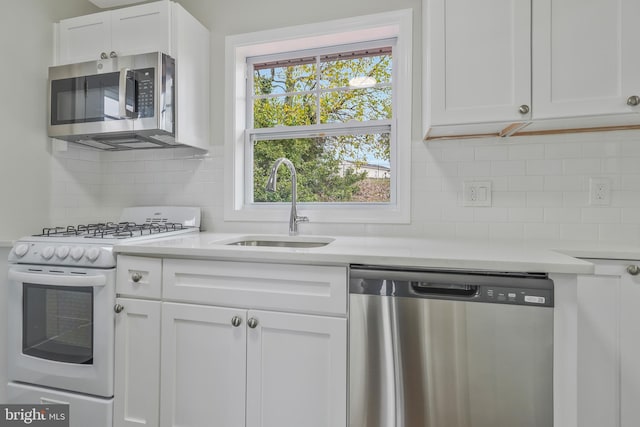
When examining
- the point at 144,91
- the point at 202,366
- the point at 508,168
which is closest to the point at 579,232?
the point at 508,168

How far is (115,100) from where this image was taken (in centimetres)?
203

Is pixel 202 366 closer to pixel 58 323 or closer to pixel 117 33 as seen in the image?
pixel 58 323

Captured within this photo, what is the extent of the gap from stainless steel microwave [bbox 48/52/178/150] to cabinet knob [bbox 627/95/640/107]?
217 cm

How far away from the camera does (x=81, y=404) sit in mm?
1598

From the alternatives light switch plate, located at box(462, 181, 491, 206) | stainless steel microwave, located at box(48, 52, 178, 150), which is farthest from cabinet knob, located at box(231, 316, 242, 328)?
light switch plate, located at box(462, 181, 491, 206)

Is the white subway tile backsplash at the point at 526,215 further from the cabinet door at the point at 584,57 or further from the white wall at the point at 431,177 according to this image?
the cabinet door at the point at 584,57

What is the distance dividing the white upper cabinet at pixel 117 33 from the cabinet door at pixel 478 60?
1465 mm

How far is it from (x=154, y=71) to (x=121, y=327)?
1.34 meters

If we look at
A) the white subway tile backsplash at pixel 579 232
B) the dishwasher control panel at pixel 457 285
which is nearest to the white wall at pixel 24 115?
the dishwasher control panel at pixel 457 285

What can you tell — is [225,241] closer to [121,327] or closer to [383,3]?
[121,327]

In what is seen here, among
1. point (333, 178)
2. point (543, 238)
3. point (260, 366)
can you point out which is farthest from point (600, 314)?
point (333, 178)

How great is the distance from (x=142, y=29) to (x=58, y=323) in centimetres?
164

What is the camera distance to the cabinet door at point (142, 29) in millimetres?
2020

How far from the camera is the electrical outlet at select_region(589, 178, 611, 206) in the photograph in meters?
1.73
